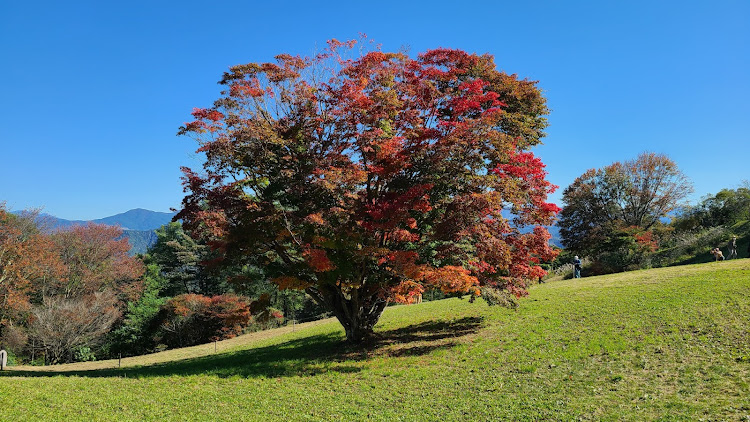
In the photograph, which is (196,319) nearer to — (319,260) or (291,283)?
(291,283)

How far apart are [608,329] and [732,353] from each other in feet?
9.32

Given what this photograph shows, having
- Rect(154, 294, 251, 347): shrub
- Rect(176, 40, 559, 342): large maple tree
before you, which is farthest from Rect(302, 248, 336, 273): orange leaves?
Rect(154, 294, 251, 347): shrub

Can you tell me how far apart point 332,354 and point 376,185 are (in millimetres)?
5558

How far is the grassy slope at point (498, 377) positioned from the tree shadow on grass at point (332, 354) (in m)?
0.08

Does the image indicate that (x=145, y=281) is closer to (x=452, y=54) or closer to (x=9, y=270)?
(x=9, y=270)

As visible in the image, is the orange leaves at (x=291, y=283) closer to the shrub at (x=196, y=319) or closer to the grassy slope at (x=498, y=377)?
the grassy slope at (x=498, y=377)

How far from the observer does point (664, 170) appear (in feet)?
118

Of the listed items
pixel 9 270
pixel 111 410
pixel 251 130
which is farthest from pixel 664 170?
pixel 9 270

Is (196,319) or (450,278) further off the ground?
(450,278)

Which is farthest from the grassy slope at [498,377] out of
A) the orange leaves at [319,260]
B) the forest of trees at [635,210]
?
the forest of trees at [635,210]

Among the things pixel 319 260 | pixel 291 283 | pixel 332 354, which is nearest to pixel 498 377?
pixel 319 260

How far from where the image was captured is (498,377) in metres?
9.18

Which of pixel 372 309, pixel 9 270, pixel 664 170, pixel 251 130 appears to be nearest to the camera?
pixel 251 130

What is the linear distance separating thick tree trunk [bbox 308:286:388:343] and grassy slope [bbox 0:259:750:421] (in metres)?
0.70
